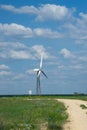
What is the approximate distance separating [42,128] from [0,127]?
2.57 m

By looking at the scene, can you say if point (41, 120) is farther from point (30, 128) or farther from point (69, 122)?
point (30, 128)

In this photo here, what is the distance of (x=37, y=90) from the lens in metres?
95.4

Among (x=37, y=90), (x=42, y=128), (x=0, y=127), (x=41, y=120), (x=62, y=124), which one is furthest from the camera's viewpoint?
(x=37, y=90)

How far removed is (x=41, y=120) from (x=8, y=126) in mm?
4887

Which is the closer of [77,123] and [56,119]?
[77,123]

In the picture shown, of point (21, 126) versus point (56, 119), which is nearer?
point (21, 126)

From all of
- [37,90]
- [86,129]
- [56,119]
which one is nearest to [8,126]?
[86,129]

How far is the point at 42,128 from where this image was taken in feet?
76.0

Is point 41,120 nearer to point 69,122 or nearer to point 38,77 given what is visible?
point 69,122

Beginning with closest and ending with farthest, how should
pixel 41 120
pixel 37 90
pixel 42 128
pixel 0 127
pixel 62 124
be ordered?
1. pixel 0 127
2. pixel 42 128
3. pixel 62 124
4. pixel 41 120
5. pixel 37 90

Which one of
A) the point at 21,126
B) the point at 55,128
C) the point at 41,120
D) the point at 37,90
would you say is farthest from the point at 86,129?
the point at 37,90

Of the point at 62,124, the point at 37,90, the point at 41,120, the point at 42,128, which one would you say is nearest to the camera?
the point at 42,128

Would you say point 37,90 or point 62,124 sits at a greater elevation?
point 37,90

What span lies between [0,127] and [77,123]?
560 cm
